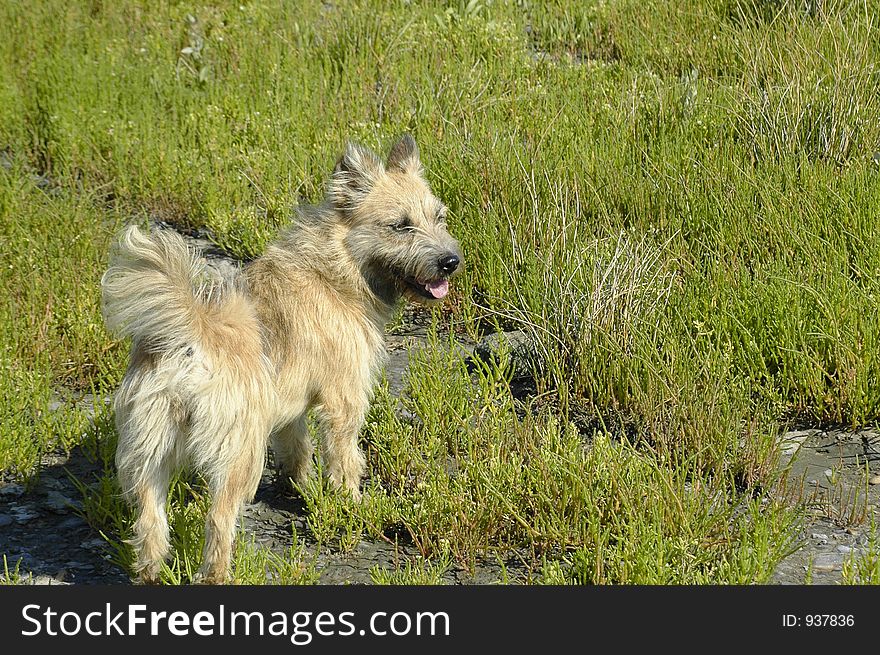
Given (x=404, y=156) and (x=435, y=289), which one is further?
(x=404, y=156)

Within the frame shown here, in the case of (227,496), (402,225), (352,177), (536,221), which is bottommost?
(227,496)

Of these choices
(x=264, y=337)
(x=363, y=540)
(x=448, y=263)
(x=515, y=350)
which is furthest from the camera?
(x=515, y=350)

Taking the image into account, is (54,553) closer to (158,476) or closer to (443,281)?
(158,476)

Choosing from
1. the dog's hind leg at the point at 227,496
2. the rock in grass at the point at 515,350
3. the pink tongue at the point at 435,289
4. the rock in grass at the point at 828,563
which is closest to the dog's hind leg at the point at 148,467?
the dog's hind leg at the point at 227,496

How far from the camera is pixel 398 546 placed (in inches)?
203

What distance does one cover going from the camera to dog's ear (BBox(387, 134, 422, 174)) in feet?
19.0

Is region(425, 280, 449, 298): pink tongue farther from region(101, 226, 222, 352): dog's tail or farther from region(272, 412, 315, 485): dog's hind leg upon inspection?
region(101, 226, 222, 352): dog's tail

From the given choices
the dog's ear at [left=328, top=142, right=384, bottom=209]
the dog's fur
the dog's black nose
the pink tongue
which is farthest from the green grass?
the dog's ear at [left=328, top=142, right=384, bottom=209]

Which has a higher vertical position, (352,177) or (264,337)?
(352,177)

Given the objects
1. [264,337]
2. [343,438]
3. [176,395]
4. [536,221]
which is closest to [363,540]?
[343,438]

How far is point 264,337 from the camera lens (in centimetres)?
479

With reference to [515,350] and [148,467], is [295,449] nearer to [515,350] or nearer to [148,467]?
[148,467]

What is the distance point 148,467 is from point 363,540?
1.30m

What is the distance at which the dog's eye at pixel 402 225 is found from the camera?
5.51 meters
